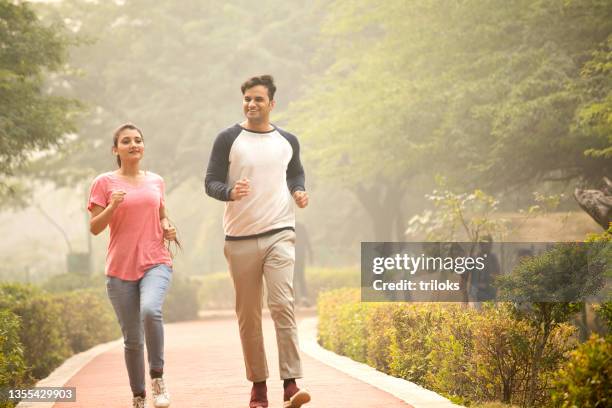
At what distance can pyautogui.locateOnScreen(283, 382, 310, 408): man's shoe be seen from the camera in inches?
278

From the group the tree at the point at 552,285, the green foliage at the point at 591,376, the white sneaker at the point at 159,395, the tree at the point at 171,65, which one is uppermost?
the tree at the point at 171,65

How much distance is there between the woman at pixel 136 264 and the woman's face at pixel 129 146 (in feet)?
0.09

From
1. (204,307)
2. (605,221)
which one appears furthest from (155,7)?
(605,221)

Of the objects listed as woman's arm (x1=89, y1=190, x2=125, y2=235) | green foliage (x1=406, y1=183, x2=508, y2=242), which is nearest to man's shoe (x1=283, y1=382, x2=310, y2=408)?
woman's arm (x1=89, y1=190, x2=125, y2=235)

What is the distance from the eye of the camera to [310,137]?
29.2 m

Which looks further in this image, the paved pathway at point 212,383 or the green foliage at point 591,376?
the paved pathway at point 212,383

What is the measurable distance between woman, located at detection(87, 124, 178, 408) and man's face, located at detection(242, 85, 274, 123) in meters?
0.90

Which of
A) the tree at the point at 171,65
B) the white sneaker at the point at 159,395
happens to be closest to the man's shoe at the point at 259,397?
the white sneaker at the point at 159,395

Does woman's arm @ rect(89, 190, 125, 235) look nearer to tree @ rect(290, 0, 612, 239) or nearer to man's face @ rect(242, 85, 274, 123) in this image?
man's face @ rect(242, 85, 274, 123)

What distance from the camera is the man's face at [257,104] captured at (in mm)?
7523

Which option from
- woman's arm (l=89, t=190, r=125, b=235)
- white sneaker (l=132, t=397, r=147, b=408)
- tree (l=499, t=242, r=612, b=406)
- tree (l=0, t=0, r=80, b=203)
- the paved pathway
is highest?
tree (l=0, t=0, r=80, b=203)

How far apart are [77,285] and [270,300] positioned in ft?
61.7

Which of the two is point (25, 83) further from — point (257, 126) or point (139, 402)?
point (139, 402)

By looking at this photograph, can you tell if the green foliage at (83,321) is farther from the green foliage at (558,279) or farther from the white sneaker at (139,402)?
the green foliage at (558,279)
